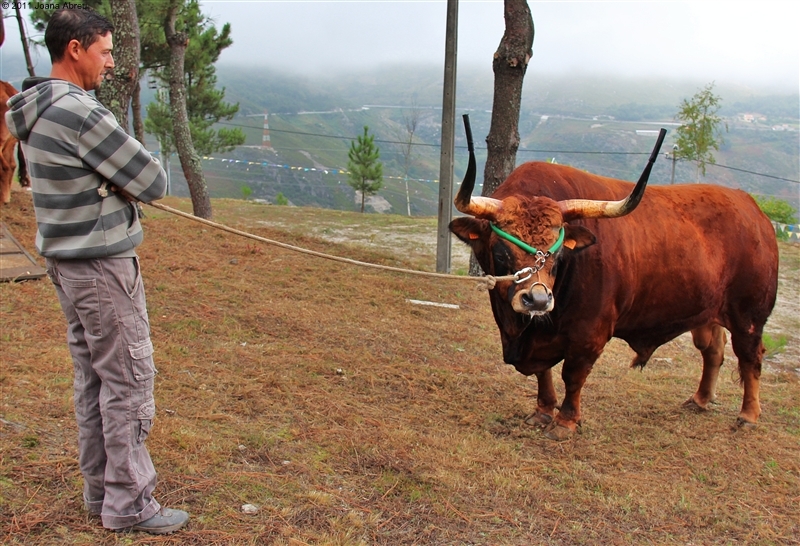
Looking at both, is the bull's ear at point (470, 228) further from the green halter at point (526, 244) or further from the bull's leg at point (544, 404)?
the bull's leg at point (544, 404)

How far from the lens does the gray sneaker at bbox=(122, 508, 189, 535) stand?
10.0 feet

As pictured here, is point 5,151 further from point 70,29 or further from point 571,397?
point 571,397

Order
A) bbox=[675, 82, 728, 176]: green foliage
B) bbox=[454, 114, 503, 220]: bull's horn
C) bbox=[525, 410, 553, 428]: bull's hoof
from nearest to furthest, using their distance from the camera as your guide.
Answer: bbox=[454, 114, 503, 220]: bull's horn < bbox=[525, 410, 553, 428]: bull's hoof < bbox=[675, 82, 728, 176]: green foliage

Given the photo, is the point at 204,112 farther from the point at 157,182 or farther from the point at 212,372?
the point at 157,182

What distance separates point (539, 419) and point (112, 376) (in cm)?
345

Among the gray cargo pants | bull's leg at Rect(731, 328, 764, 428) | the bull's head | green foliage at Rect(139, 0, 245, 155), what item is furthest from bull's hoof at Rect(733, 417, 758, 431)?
green foliage at Rect(139, 0, 245, 155)

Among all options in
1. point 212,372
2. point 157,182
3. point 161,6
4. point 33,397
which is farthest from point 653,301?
point 161,6

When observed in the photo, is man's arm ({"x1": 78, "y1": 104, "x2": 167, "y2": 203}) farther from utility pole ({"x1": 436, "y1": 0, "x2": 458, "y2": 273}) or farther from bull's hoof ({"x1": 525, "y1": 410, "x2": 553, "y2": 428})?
utility pole ({"x1": 436, "y1": 0, "x2": 458, "y2": 273})

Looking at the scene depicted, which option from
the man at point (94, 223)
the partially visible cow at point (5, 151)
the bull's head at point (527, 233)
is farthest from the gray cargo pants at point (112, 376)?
the partially visible cow at point (5, 151)

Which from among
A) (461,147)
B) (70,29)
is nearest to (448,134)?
(70,29)

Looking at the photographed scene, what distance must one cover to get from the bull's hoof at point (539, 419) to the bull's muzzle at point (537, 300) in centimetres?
148

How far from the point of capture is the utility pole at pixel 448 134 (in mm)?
10320

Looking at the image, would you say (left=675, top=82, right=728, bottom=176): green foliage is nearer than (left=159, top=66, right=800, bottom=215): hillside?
Yes

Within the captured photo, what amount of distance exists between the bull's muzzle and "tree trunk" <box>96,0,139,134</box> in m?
6.61
